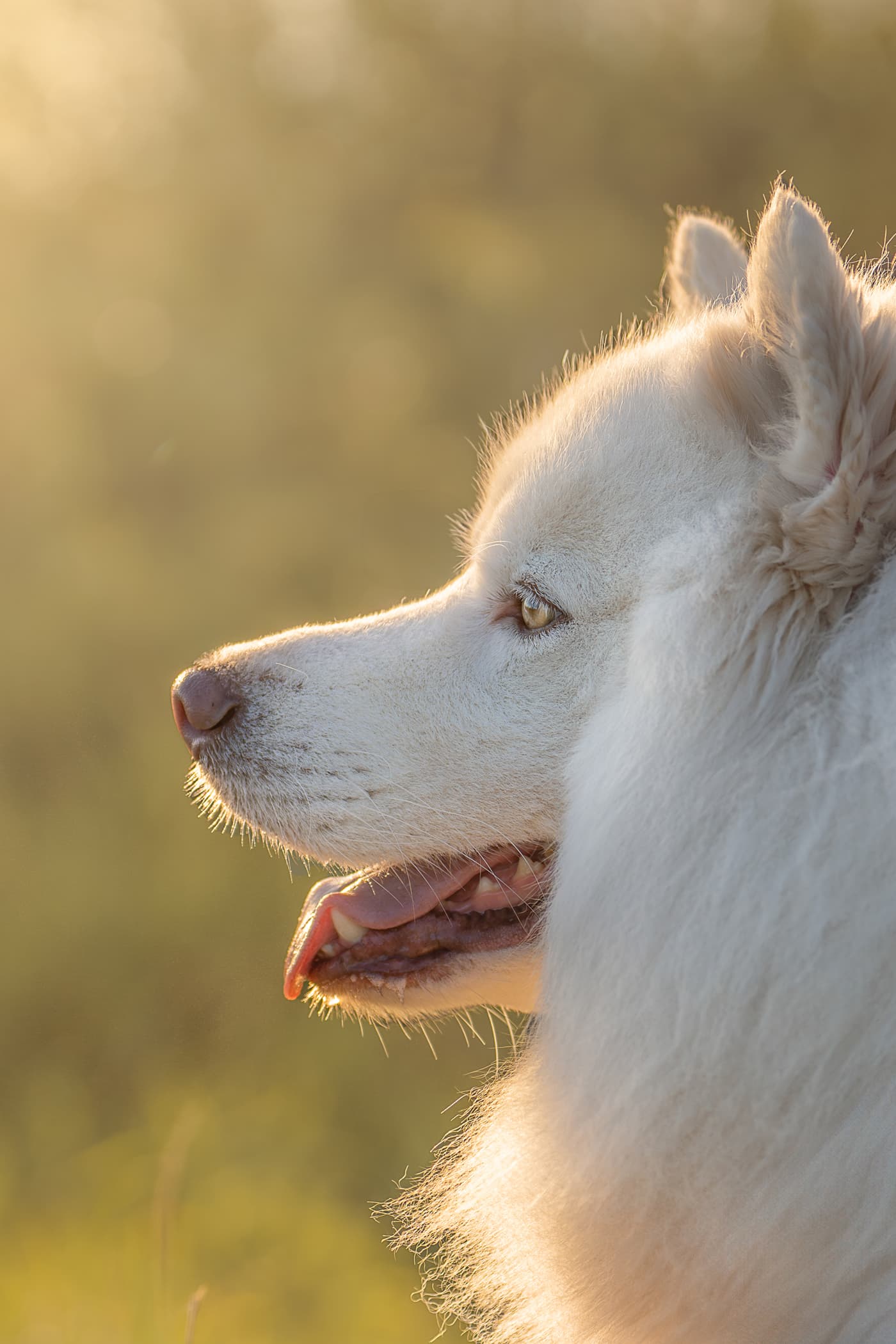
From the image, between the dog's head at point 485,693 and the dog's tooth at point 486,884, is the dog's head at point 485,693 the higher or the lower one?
the higher one

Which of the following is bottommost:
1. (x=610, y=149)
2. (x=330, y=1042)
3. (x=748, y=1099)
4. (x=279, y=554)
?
(x=748, y=1099)

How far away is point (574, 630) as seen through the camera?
144 centimetres

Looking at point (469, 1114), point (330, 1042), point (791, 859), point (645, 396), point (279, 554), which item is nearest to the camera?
point (791, 859)

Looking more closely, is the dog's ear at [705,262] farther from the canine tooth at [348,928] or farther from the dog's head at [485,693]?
the canine tooth at [348,928]

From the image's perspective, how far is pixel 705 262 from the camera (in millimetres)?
1897

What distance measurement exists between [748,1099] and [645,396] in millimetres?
862

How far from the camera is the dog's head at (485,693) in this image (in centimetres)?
139

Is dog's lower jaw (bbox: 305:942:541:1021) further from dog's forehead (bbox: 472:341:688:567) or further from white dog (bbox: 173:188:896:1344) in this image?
dog's forehead (bbox: 472:341:688:567)

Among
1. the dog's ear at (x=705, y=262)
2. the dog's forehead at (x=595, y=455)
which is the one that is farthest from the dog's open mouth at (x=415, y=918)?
the dog's ear at (x=705, y=262)

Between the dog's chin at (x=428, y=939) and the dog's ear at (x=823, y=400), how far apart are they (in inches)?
23.6

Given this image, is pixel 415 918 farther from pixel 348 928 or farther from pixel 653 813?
pixel 653 813

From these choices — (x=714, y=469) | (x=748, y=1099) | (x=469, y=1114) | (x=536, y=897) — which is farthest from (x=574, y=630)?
(x=469, y=1114)

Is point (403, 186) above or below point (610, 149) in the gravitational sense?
above

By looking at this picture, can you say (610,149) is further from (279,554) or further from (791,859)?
(791,859)
